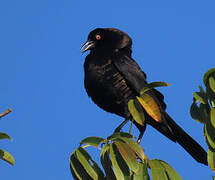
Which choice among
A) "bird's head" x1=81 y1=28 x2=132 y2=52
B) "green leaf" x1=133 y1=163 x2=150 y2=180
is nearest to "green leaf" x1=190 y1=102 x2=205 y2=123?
"green leaf" x1=133 y1=163 x2=150 y2=180

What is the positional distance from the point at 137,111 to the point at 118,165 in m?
0.43

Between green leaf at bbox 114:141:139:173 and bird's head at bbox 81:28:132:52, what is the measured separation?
269 cm

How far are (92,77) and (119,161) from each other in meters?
2.28

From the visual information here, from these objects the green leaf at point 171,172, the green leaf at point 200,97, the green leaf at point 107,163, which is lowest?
the green leaf at point 171,172

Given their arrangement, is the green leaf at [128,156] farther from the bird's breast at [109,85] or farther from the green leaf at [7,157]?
the bird's breast at [109,85]

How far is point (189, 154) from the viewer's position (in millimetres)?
4297

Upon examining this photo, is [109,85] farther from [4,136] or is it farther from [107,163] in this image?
[4,136]

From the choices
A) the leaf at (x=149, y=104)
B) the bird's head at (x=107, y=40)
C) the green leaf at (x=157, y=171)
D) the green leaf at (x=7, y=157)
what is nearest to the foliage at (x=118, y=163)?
the green leaf at (x=157, y=171)

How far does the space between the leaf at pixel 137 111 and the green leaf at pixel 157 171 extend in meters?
Result: 0.28

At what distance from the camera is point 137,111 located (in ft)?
8.85

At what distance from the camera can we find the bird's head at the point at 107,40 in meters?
5.18

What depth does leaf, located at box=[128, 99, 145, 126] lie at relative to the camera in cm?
266

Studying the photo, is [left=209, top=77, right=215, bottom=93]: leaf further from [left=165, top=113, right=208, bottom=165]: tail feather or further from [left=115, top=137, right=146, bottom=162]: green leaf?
[left=165, top=113, right=208, bottom=165]: tail feather

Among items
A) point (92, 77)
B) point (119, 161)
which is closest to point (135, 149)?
point (119, 161)
